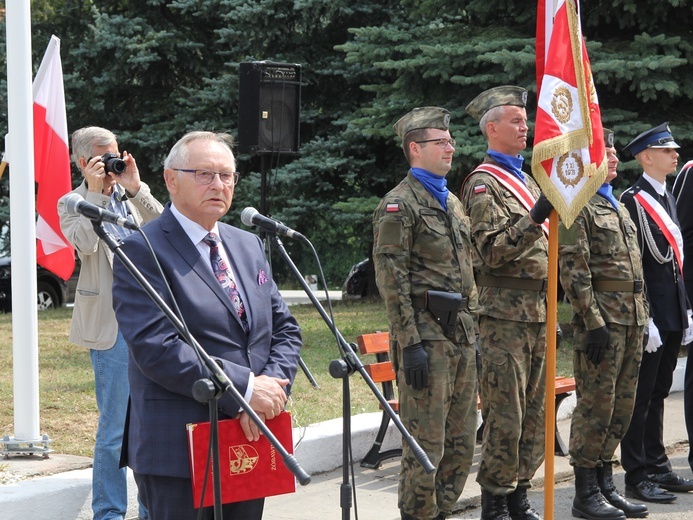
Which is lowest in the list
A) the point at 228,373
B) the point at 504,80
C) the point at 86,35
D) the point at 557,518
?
the point at 557,518

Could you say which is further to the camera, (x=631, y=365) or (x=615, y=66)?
(x=615, y=66)

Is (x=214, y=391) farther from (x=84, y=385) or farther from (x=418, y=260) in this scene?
(x=84, y=385)

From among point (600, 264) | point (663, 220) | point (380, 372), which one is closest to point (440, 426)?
point (600, 264)

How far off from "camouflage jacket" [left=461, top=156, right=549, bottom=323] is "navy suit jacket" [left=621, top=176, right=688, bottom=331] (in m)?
1.31

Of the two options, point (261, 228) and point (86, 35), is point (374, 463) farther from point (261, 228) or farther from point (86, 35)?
point (86, 35)

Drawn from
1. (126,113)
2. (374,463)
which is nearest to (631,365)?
(374,463)

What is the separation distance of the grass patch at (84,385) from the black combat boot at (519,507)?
2.18 m

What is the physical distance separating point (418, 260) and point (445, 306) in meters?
0.32

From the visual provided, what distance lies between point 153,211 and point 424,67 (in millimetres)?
8052

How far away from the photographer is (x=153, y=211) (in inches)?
229

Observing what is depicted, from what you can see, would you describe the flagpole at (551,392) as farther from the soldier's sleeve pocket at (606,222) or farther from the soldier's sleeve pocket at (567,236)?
the soldier's sleeve pocket at (606,222)

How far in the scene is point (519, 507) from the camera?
613cm

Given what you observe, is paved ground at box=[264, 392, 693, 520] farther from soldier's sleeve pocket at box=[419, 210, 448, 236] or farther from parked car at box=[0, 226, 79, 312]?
parked car at box=[0, 226, 79, 312]

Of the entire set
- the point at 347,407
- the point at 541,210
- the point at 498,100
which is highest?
the point at 498,100
